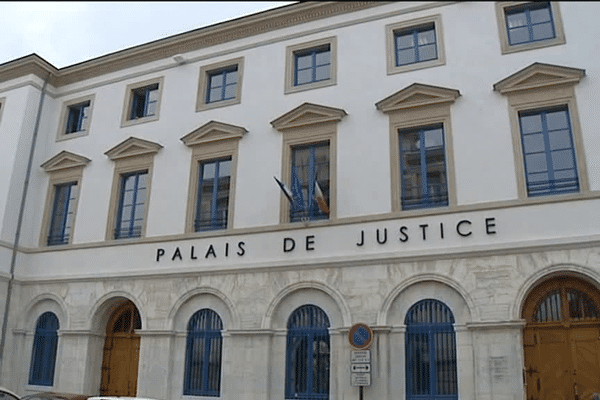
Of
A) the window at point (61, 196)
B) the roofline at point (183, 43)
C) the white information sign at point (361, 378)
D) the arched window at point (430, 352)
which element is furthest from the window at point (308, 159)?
the window at point (61, 196)

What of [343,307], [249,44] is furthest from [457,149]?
[249,44]

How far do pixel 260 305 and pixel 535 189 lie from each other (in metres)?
6.91

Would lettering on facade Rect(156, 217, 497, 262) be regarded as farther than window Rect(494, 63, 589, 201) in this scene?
Yes

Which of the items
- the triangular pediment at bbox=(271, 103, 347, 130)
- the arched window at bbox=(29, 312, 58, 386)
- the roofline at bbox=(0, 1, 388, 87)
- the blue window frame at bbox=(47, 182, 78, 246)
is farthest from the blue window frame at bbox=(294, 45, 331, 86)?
the arched window at bbox=(29, 312, 58, 386)

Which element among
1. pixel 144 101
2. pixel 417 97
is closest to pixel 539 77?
pixel 417 97

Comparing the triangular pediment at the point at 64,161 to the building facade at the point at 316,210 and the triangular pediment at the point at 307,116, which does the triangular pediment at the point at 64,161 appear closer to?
the building facade at the point at 316,210

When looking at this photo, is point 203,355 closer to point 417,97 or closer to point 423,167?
point 423,167

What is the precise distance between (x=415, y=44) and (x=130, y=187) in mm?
9092

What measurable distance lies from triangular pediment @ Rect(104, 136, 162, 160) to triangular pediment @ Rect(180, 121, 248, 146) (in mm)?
1035

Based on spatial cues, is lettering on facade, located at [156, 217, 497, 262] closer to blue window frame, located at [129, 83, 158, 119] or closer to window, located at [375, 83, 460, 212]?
window, located at [375, 83, 460, 212]

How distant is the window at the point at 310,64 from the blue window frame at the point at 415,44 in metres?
1.72

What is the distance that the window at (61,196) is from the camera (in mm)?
18062

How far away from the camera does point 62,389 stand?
16141 mm

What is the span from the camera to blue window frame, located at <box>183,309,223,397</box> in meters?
14.6
